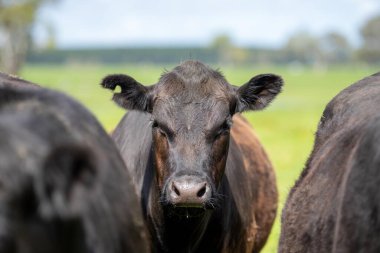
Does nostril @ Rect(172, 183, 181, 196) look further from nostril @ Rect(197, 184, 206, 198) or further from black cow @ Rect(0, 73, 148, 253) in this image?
black cow @ Rect(0, 73, 148, 253)

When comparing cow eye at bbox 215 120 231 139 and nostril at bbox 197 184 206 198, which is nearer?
nostril at bbox 197 184 206 198

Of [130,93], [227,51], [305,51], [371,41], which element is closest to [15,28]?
[130,93]

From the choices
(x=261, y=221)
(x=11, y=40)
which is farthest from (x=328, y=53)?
(x=261, y=221)

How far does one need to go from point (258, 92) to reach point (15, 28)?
52.8 meters

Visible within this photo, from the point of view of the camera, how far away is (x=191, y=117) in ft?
22.5

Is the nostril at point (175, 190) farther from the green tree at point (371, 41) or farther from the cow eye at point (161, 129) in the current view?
the green tree at point (371, 41)

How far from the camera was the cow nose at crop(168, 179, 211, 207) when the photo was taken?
→ 6234 millimetres

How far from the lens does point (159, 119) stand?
697 cm

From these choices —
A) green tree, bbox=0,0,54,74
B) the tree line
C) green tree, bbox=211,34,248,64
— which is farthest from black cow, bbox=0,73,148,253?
green tree, bbox=211,34,248,64

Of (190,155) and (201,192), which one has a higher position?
(190,155)

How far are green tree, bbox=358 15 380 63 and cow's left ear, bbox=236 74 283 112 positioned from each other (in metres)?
132

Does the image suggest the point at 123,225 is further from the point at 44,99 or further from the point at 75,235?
the point at 44,99

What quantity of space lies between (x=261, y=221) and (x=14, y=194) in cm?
632

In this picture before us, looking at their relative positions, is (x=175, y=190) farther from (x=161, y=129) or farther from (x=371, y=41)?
(x=371, y=41)
